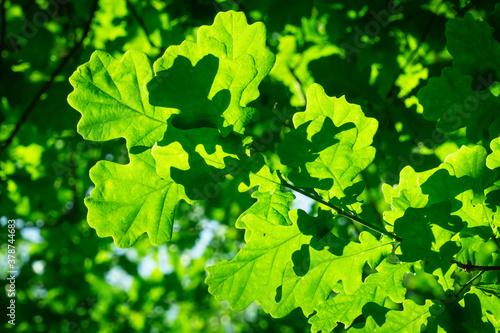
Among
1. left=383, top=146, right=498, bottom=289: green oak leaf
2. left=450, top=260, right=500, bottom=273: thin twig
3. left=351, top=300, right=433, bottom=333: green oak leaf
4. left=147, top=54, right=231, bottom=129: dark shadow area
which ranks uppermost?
left=147, top=54, right=231, bottom=129: dark shadow area

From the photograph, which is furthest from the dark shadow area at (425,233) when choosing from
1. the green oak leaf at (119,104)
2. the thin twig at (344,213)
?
the green oak leaf at (119,104)

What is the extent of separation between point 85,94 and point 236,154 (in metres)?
0.47

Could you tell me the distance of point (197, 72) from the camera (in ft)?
3.81

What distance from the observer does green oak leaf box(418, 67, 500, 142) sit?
134 centimetres

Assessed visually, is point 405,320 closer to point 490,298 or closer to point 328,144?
point 490,298

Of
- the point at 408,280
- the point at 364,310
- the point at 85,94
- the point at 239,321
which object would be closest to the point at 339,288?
the point at 364,310

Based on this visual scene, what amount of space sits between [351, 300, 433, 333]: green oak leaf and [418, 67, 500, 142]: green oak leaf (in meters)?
0.59

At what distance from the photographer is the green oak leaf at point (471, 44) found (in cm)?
134

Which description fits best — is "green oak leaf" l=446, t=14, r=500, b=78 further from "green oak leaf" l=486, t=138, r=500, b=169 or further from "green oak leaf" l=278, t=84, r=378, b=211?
"green oak leaf" l=278, t=84, r=378, b=211

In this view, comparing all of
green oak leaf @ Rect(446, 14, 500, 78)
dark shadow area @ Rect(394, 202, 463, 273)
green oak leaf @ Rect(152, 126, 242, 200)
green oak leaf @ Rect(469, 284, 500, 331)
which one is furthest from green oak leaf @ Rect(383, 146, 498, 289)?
green oak leaf @ Rect(152, 126, 242, 200)

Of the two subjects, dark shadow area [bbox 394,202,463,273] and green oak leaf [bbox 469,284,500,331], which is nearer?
dark shadow area [bbox 394,202,463,273]

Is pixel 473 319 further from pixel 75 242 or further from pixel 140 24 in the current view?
pixel 75 242

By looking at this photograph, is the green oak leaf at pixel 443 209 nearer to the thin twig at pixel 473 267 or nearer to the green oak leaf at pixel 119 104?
the thin twig at pixel 473 267

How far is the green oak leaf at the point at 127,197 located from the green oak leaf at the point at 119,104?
0.26ft
